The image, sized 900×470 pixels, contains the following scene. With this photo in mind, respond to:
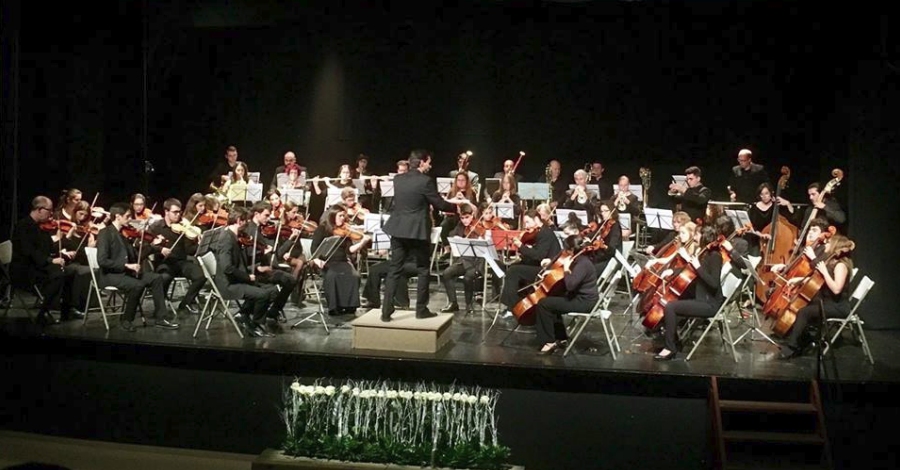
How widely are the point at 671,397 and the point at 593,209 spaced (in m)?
4.23

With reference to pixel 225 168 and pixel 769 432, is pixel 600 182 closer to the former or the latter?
pixel 225 168

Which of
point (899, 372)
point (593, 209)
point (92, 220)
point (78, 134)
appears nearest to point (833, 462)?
point (899, 372)

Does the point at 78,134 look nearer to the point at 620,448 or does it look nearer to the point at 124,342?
the point at 124,342

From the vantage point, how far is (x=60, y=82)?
42.3ft

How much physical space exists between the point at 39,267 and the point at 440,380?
459 centimetres

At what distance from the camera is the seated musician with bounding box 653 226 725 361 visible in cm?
845

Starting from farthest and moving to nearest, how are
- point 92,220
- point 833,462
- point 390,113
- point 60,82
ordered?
point 390,113, point 60,82, point 92,220, point 833,462

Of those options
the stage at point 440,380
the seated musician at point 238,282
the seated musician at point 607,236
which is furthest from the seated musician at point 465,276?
the seated musician at point 238,282

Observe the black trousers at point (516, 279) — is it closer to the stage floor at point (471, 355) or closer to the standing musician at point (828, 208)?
the stage floor at point (471, 355)

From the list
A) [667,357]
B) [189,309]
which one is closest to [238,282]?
[189,309]

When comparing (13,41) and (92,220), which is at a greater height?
(13,41)

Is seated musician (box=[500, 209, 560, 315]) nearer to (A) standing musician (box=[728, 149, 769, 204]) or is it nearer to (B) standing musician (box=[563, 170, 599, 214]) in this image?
(B) standing musician (box=[563, 170, 599, 214])

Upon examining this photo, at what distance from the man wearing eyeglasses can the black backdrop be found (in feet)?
8.14

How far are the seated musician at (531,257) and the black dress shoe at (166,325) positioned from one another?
11.3 feet
